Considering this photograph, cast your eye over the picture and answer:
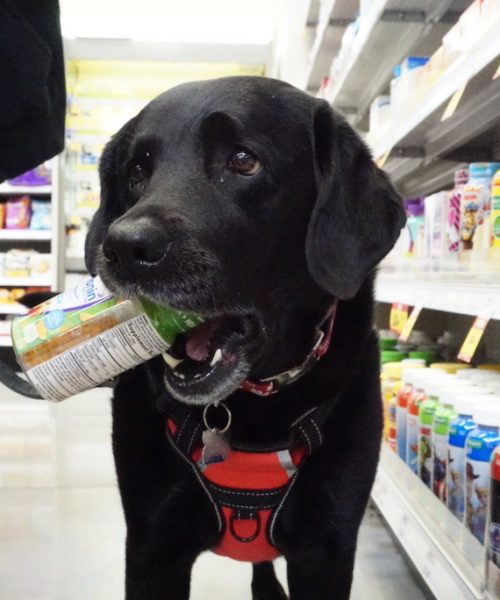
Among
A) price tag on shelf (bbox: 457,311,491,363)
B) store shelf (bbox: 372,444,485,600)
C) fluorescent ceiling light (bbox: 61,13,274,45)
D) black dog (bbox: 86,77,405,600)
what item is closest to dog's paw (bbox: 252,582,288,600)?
store shelf (bbox: 372,444,485,600)

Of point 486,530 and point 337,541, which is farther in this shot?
point 486,530

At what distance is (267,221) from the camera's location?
104 centimetres

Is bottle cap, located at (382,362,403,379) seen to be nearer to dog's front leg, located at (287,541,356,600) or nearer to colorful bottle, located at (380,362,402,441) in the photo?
colorful bottle, located at (380,362,402,441)

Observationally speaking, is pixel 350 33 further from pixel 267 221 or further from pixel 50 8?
pixel 267 221

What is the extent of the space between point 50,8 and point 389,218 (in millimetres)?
784

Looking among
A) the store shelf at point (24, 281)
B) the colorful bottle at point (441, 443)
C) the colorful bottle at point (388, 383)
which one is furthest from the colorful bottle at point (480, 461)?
the store shelf at point (24, 281)

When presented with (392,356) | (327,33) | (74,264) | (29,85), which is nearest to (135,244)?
(29,85)

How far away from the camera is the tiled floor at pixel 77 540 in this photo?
1678mm

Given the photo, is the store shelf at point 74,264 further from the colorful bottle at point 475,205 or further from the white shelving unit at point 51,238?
the colorful bottle at point 475,205

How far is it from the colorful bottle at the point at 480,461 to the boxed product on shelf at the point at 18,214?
5252 millimetres

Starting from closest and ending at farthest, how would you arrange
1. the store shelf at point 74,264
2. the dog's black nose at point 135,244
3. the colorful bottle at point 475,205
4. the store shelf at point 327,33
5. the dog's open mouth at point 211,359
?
the dog's black nose at point 135,244, the dog's open mouth at point 211,359, the colorful bottle at point 475,205, the store shelf at point 327,33, the store shelf at point 74,264

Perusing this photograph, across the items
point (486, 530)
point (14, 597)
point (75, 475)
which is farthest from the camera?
point (75, 475)

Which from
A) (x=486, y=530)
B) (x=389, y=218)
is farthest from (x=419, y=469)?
(x=389, y=218)

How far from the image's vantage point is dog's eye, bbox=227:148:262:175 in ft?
3.40
